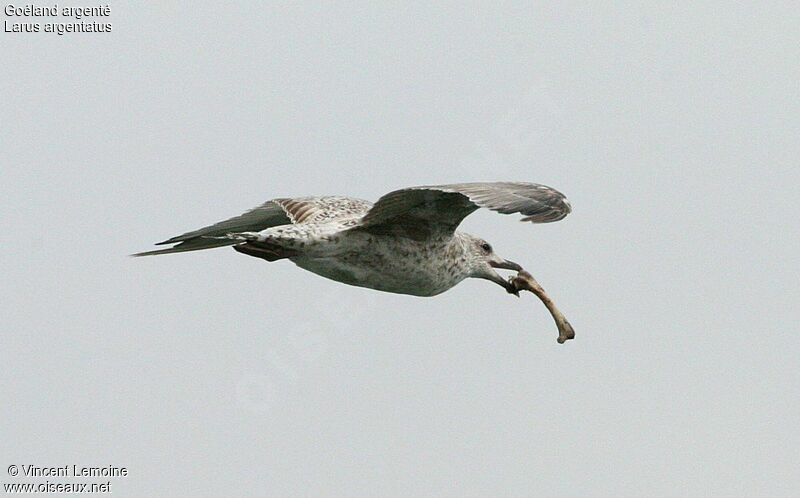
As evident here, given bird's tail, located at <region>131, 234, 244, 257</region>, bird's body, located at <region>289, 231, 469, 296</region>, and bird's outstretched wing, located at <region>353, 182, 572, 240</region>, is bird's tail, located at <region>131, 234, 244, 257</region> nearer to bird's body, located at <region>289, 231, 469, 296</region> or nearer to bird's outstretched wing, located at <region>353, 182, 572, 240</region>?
bird's body, located at <region>289, 231, 469, 296</region>

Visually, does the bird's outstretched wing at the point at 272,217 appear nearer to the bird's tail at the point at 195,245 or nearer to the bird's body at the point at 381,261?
the bird's tail at the point at 195,245

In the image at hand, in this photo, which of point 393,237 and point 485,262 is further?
point 485,262

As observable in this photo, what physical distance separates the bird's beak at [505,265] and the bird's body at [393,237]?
1.62 feet

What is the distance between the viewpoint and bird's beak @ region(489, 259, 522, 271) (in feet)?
48.7

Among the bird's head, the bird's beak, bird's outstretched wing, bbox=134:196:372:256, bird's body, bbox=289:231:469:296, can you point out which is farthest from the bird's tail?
the bird's beak

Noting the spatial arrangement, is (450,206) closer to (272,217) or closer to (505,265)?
(505,265)

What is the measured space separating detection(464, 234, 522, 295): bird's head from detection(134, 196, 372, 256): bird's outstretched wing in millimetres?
1072

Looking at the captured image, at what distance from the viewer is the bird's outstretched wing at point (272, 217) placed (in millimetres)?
14117

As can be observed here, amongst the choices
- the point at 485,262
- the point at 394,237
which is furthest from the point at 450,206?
the point at 485,262

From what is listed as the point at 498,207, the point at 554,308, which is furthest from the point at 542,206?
the point at 554,308

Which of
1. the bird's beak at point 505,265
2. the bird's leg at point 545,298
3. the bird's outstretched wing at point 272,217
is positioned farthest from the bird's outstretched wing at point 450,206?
the bird's leg at point 545,298

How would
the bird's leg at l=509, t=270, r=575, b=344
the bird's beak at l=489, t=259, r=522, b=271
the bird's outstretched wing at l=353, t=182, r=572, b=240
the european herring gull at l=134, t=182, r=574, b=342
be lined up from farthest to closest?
1. the bird's beak at l=489, t=259, r=522, b=271
2. the bird's leg at l=509, t=270, r=575, b=344
3. the european herring gull at l=134, t=182, r=574, b=342
4. the bird's outstretched wing at l=353, t=182, r=572, b=240

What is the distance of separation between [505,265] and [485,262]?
0.32 m

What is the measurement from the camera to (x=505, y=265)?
14930 millimetres
